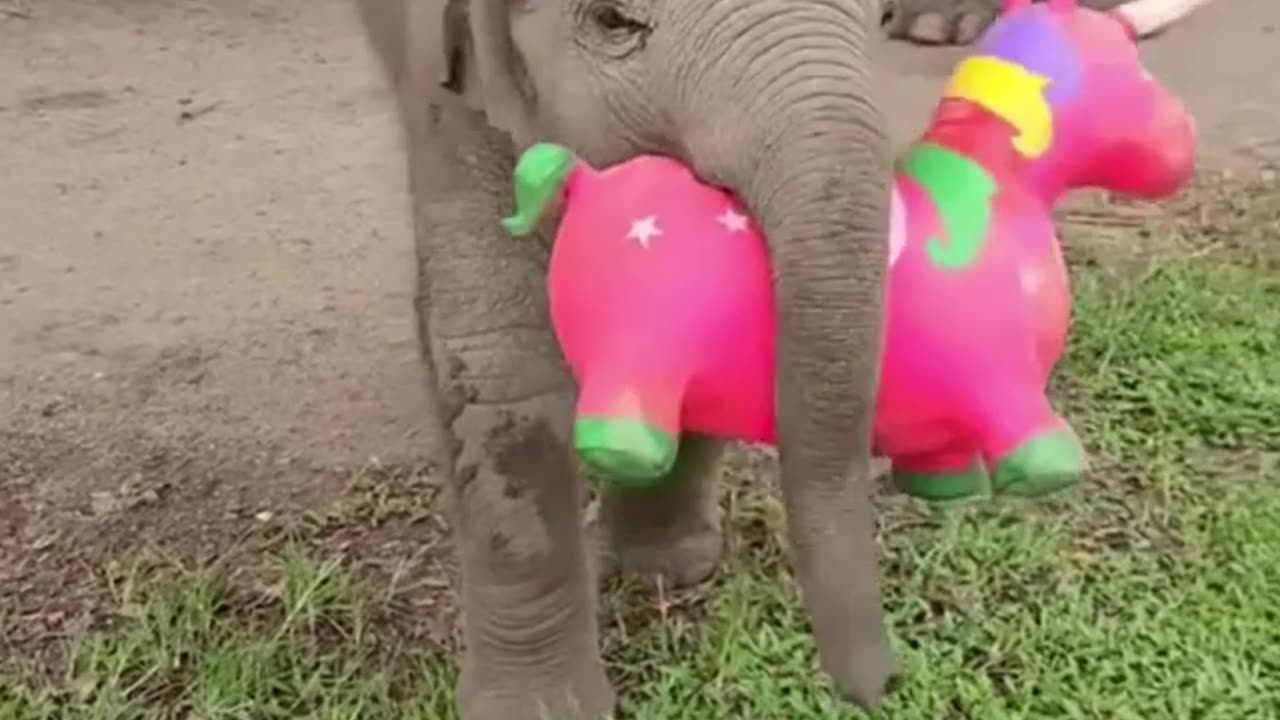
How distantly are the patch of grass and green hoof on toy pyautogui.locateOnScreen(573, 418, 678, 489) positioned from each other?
38.6 inches

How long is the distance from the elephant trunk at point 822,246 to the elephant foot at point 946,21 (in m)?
3.19

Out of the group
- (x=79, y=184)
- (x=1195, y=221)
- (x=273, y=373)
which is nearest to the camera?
(x=273, y=373)

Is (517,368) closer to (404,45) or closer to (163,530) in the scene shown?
(404,45)

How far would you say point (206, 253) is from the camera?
408 cm

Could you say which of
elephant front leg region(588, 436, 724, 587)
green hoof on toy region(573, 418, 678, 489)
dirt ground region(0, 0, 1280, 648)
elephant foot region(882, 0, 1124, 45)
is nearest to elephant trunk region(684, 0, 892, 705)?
green hoof on toy region(573, 418, 678, 489)

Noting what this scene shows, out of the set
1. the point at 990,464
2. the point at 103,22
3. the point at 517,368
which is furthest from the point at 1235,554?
the point at 103,22

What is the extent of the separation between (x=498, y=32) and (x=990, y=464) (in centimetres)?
60

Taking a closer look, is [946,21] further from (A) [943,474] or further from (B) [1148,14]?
(A) [943,474]

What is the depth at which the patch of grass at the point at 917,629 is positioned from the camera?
280cm

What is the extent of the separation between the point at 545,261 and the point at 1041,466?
727 millimetres

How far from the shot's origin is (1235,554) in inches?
121

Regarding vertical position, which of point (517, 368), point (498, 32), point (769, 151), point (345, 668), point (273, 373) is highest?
point (769, 151)

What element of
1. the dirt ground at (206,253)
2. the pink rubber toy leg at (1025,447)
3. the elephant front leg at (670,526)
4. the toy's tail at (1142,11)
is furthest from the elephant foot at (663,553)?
the pink rubber toy leg at (1025,447)

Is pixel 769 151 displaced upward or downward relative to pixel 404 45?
upward
